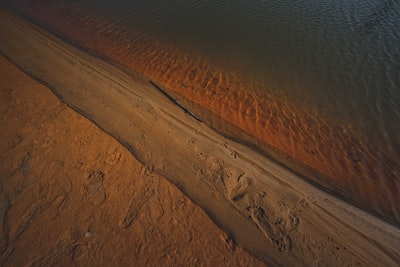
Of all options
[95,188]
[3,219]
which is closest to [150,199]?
[95,188]

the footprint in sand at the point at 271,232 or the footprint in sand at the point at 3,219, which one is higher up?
the footprint in sand at the point at 3,219

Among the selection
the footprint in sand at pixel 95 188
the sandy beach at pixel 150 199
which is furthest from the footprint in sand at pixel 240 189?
the footprint in sand at pixel 95 188

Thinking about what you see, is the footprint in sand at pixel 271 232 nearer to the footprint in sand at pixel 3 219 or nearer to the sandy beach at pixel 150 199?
the sandy beach at pixel 150 199

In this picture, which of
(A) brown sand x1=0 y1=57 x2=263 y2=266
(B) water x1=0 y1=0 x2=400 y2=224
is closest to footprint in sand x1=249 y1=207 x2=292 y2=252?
(A) brown sand x1=0 y1=57 x2=263 y2=266

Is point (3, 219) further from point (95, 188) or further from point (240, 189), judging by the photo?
point (240, 189)

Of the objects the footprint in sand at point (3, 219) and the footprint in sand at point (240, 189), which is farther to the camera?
the footprint in sand at point (240, 189)

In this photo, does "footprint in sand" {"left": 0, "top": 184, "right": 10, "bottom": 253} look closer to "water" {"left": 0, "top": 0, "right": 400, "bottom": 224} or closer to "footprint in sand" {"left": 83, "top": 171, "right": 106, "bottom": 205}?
"footprint in sand" {"left": 83, "top": 171, "right": 106, "bottom": 205}
